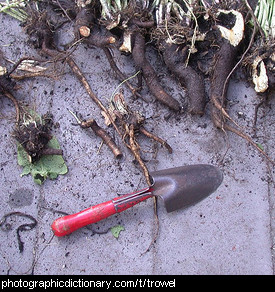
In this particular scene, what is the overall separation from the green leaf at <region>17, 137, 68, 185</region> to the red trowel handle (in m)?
0.25

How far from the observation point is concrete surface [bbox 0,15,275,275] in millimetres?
1854

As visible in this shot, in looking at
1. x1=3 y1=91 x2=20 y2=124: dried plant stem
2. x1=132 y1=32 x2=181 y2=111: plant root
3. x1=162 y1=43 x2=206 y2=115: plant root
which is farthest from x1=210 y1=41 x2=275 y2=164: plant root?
x1=3 y1=91 x2=20 y2=124: dried plant stem

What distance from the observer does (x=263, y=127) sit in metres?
2.01

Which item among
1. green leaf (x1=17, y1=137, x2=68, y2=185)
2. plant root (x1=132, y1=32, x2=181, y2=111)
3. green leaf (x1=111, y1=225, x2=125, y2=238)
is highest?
plant root (x1=132, y1=32, x2=181, y2=111)

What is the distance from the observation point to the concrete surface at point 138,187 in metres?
1.85

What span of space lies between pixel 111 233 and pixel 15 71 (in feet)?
3.19

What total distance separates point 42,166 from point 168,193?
618 mm

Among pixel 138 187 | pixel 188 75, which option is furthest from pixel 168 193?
pixel 188 75

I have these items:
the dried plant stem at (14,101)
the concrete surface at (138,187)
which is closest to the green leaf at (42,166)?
the concrete surface at (138,187)

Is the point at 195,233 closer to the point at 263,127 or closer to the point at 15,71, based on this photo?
the point at 263,127

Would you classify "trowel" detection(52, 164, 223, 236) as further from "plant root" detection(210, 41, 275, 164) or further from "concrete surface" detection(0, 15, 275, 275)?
"plant root" detection(210, 41, 275, 164)

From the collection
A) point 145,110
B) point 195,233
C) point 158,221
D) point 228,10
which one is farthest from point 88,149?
point 228,10

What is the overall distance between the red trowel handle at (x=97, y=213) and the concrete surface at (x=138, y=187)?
0.09m

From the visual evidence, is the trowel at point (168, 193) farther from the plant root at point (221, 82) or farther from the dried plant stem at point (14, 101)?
the dried plant stem at point (14, 101)
